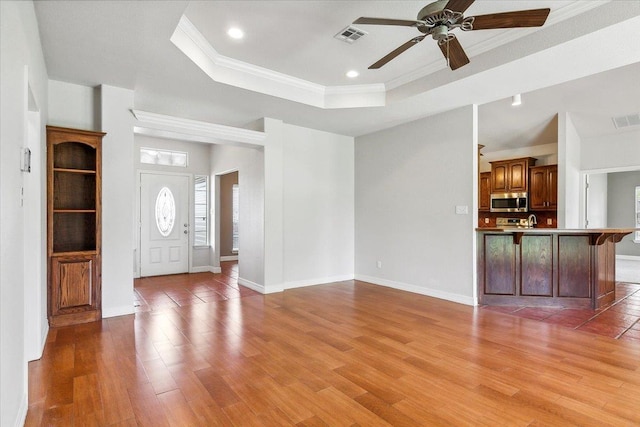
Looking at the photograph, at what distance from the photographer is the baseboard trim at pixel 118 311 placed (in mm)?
4281

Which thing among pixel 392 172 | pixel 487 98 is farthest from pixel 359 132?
pixel 487 98

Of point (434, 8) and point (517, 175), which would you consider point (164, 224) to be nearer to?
point (434, 8)

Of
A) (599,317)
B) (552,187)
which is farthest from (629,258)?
(599,317)

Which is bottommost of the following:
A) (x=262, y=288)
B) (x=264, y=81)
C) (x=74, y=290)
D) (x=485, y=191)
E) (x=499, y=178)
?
(x=262, y=288)

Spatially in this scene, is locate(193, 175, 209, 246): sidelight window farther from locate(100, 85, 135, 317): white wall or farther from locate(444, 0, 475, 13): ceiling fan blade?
locate(444, 0, 475, 13): ceiling fan blade

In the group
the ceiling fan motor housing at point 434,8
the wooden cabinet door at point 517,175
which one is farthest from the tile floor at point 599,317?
the ceiling fan motor housing at point 434,8

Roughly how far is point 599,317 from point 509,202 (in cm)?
413

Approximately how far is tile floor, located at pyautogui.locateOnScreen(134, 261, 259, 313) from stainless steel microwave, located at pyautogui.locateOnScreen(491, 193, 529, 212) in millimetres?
6085

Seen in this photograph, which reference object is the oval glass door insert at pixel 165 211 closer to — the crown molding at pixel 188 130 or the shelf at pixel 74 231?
the crown molding at pixel 188 130

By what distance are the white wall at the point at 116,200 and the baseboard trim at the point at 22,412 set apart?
213 cm

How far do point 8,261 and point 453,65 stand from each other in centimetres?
374

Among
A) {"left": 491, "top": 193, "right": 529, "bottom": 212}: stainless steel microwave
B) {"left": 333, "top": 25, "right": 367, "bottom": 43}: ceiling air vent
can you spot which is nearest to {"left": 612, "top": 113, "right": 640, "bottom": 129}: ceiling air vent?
{"left": 491, "top": 193, "right": 529, "bottom": 212}: stainless steel microwave

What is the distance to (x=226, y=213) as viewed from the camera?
967 cm

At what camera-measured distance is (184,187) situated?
25.2ft
